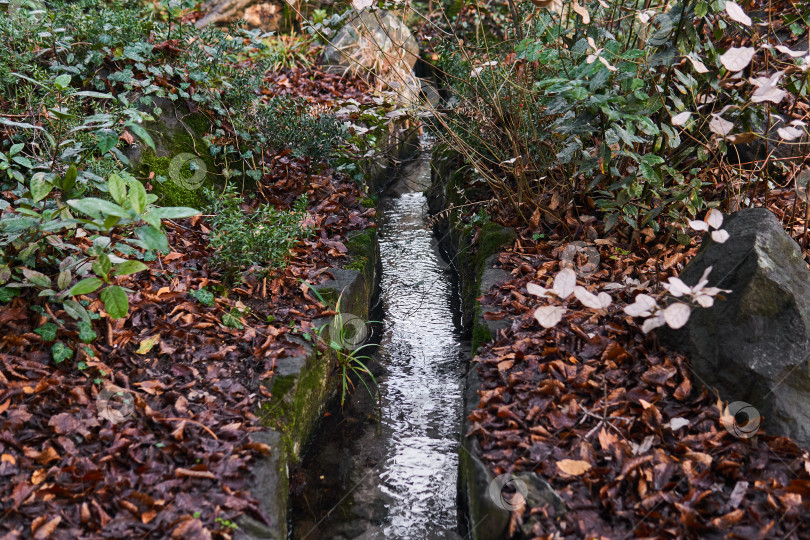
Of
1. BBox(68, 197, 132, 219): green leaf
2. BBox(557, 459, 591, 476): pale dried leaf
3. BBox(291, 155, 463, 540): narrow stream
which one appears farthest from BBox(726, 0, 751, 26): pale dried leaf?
BBox(68, 197, 132, 219): green leaf

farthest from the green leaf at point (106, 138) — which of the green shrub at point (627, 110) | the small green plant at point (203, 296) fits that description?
the green shrub at point (627, 110)

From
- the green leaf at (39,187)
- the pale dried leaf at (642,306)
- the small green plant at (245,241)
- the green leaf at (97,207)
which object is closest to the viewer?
the green leaf at (97,207)

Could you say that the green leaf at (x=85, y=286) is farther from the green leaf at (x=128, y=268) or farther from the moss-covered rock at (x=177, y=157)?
the moss-covered rock at (x=177, y=157)

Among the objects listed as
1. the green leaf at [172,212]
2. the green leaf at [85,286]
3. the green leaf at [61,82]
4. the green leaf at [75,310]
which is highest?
the green leaf at [61,82]

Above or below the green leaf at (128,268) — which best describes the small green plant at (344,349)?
below

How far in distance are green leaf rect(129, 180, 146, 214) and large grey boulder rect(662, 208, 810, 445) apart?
7.69 feet

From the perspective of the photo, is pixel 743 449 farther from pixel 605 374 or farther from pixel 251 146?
pixel 251 146

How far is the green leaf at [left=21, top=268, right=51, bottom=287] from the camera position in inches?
92.4

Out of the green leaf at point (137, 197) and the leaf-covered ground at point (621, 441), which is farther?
the green leaf at point (137, 197)

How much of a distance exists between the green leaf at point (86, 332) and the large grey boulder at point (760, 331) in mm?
2620

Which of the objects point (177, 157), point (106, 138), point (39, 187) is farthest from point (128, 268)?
point (177, 157)

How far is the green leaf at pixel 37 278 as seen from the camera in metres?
2.35

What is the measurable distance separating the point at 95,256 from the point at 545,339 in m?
2.13

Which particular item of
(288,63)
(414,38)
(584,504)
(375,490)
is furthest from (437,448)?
(414,38)
